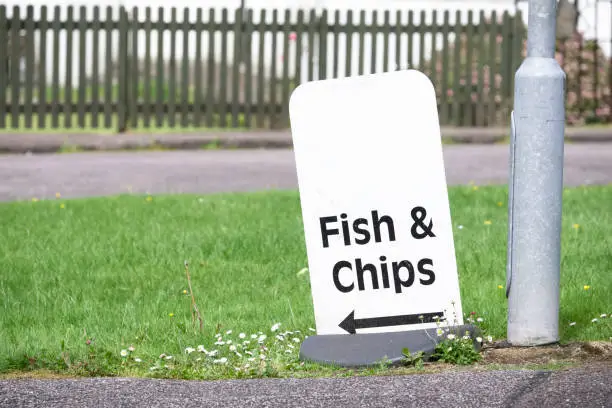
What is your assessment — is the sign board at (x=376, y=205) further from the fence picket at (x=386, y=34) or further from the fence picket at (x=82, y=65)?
the fence picket at (x=386, y=34)

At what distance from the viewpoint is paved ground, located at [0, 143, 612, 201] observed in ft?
31.5

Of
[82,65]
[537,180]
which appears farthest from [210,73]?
[537,180]

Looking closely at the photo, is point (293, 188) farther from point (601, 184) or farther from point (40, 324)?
point (40, 324)

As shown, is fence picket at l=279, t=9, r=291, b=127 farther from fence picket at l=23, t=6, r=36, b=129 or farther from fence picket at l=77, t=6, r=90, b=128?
fence picket at l=23, t=6, r=36, b=129

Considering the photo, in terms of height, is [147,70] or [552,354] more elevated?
[147,70]

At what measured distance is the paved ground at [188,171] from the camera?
959cm

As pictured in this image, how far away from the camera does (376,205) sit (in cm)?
430

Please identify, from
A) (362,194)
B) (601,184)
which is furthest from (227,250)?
(601,184)

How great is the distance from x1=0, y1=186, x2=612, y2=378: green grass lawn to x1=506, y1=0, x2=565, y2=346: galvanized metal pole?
14.9 inches

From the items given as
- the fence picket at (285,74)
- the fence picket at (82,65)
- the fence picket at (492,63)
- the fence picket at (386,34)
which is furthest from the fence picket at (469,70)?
the fence picket at (82,65)

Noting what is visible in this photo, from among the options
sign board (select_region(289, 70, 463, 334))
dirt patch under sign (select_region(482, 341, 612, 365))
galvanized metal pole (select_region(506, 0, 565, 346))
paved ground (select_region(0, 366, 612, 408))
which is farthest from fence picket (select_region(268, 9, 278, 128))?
paved ground (select_region(0, 366, 612, 408))

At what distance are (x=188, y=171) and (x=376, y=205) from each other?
6518 mm

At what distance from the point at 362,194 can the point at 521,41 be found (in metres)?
12.5

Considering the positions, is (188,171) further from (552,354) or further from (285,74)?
(552,354)
